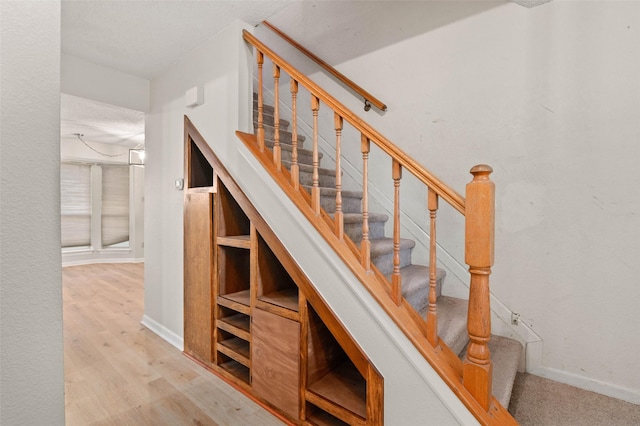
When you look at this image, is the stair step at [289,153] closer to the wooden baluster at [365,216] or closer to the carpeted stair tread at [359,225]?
the carpeted stair tread at [359,225]

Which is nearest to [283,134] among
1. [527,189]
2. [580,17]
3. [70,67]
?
[70,67]

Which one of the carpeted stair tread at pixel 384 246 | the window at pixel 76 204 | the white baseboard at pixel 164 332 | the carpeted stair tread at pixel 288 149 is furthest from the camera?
the window at pixel 76 204

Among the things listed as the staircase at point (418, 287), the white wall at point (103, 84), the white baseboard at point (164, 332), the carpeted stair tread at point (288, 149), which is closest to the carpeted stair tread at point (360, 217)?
the staircase at point (418, 287)

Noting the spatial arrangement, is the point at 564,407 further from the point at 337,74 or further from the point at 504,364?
the point at 337,74

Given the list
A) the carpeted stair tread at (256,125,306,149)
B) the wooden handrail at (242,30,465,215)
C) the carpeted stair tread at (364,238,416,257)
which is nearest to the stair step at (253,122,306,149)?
the carpeted stair tread at (256,125,306,149)

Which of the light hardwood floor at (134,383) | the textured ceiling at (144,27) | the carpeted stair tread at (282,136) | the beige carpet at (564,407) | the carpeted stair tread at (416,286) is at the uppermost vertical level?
the textured ceiling at (144,27)

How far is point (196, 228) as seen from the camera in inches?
96.9

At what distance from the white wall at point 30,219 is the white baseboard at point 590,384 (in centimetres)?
236

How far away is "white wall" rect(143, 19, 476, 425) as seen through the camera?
4.40 ft

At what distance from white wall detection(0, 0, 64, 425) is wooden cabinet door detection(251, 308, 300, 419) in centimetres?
112

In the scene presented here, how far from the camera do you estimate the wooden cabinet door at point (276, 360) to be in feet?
5.81

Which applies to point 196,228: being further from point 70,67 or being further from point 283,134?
point 70,67

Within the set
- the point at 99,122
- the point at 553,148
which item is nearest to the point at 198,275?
the point at 553,148

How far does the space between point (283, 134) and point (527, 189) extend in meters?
2.02
